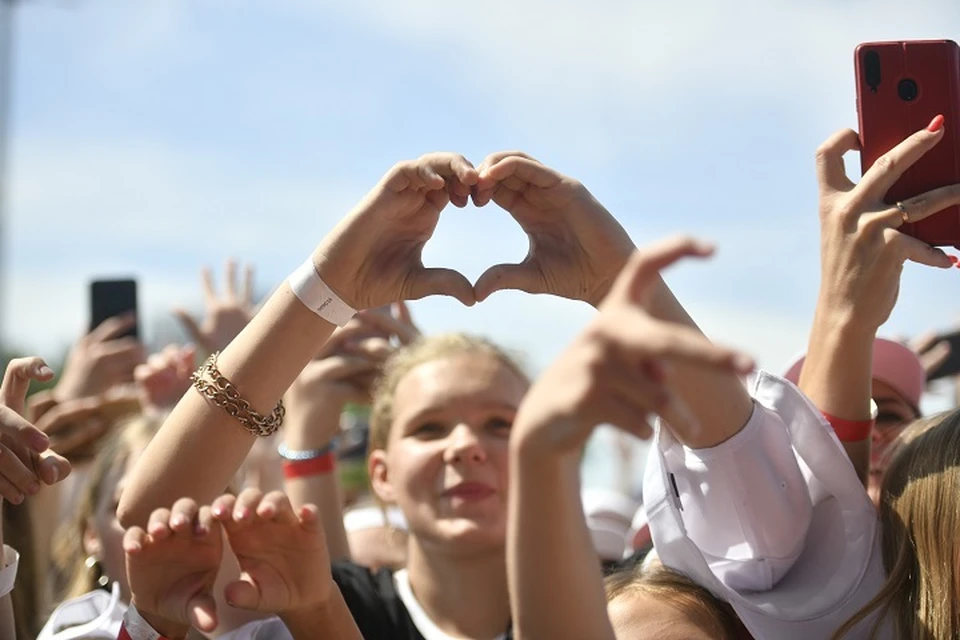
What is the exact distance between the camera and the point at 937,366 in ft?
16.7

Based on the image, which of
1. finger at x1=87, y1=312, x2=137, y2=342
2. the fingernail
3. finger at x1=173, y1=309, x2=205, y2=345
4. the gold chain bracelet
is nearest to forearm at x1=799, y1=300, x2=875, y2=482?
the fingernail

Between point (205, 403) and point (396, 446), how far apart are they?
105 centimetres

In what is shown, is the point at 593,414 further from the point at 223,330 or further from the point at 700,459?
the point at 223,330

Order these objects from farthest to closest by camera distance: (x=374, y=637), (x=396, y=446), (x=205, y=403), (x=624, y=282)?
(x=396, y=446) < (x=374, y=637) < (x=205, y=403) < (x=624, y=282)

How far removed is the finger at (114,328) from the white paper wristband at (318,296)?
9.83 ft

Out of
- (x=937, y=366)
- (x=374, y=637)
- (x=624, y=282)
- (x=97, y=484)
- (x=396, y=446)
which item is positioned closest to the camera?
(x=624, y=282)

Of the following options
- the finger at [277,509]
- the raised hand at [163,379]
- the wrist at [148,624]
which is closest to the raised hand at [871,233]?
the finger at [277,509]

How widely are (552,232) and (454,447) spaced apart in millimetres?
958

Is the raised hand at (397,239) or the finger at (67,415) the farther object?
the finger at (67,415)

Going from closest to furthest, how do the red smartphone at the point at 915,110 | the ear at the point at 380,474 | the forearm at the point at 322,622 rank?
the forearm at the point at 322,622 → the red smartphone at the point at 915,110 → the ear at the point at 380,474

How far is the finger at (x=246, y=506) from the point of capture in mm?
1944

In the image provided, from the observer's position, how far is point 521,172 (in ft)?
7.25

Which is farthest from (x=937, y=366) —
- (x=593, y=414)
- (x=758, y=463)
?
(x=593, y=414)

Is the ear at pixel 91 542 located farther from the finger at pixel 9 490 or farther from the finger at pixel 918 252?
the finger at pixel 918 252
